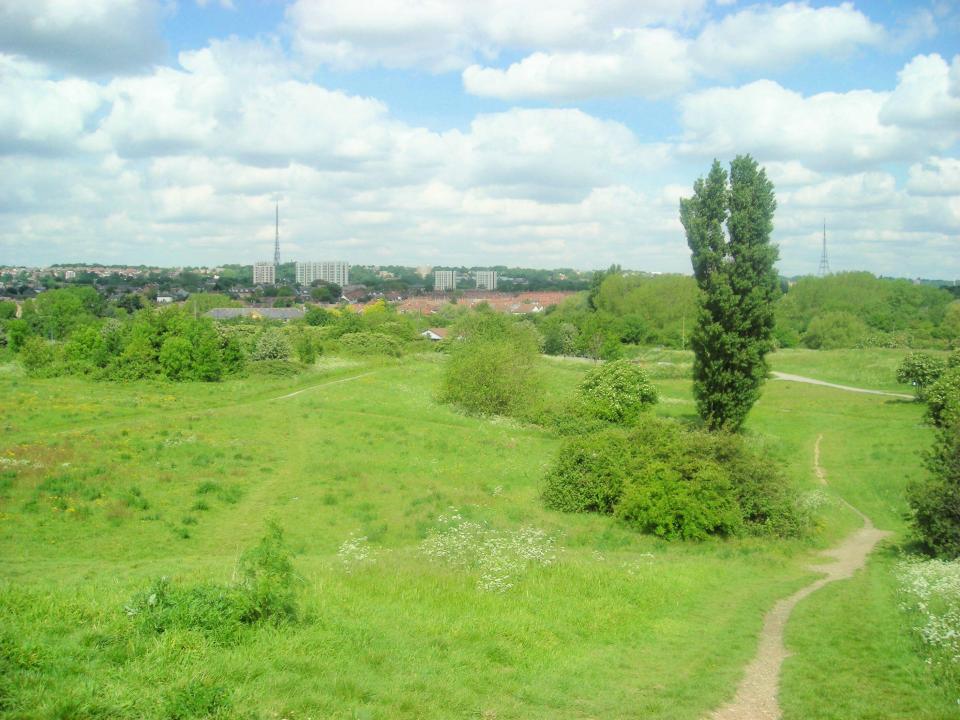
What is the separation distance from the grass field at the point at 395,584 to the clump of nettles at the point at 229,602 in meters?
0.18

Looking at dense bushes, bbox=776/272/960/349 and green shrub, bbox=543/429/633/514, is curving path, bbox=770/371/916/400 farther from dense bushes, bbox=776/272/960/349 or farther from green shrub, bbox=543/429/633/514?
dense bushes, bbox=776/272/960/349

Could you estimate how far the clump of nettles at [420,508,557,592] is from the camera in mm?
13109

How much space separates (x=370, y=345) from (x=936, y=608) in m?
66.7

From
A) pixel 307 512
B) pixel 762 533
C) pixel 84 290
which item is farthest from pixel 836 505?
pixel 84 290

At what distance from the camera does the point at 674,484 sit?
21375 mm

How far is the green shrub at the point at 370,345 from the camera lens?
245ft

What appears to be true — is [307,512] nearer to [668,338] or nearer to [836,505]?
[836,505]

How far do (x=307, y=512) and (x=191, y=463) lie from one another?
724 centimetres

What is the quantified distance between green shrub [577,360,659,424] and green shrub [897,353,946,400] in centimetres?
1926

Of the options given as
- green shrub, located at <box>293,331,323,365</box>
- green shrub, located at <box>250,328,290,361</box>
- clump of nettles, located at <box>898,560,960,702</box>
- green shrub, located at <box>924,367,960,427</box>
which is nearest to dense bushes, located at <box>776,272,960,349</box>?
green shrub, located at <box>924,367,960,427</box>

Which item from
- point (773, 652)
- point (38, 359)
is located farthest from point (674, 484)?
point (38, 359)

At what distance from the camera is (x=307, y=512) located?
21.5m

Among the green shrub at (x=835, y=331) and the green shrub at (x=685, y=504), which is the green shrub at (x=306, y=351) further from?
the green shrub at (x=835, y=331)

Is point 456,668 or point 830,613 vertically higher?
point 456,668
